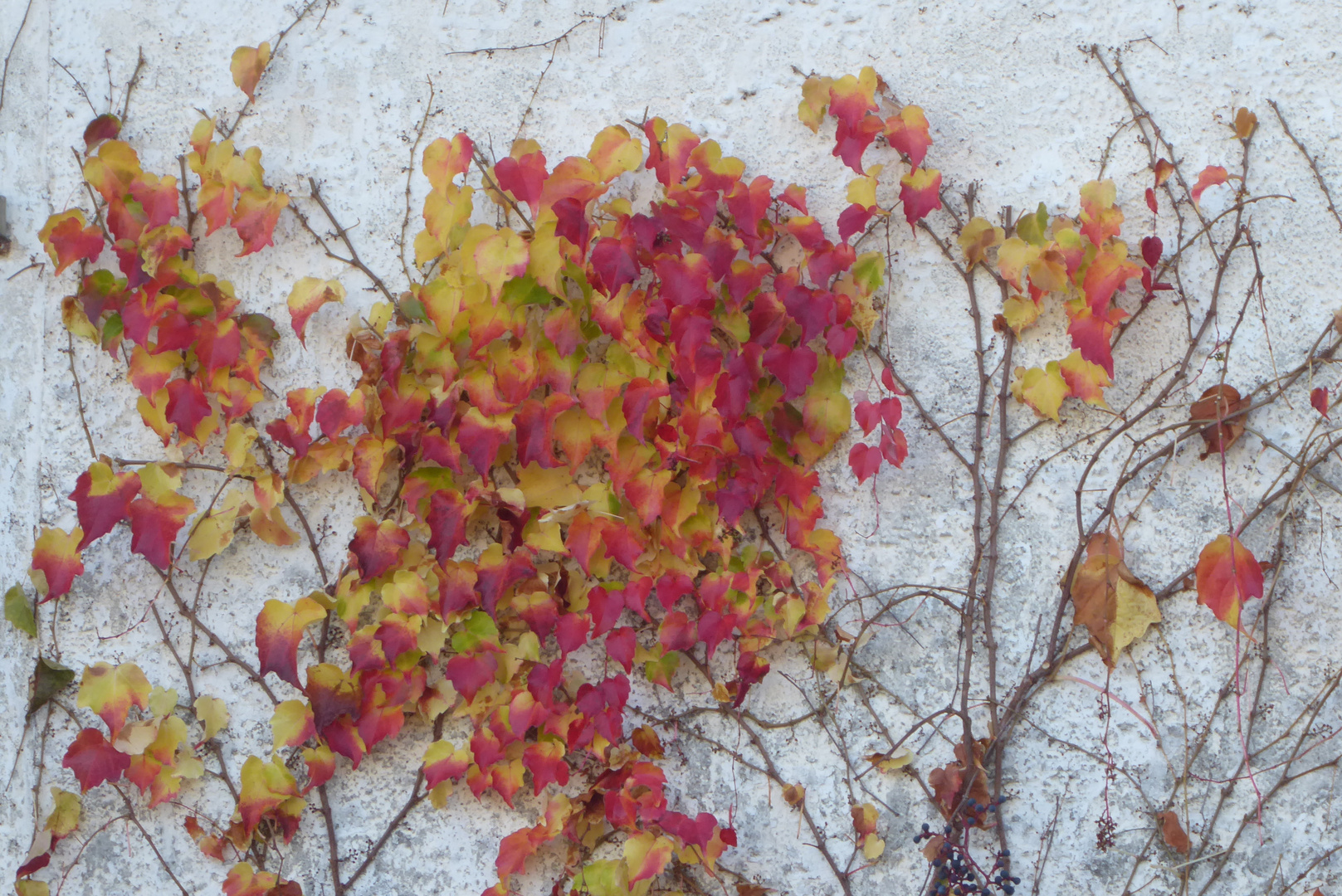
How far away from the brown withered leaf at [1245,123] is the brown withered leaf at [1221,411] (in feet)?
1.63

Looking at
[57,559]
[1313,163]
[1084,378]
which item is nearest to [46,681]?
[57,559]

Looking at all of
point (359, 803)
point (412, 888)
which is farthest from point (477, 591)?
point (412, 888)

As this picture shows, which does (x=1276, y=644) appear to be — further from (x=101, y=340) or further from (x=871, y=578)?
(x=101, y=340)

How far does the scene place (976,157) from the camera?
6.22 ft

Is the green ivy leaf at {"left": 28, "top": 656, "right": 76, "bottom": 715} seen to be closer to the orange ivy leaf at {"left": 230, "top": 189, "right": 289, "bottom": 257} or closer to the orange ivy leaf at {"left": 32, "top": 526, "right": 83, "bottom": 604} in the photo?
the orange ivy leaf at {"left": 32, "top": 526, "right": 83, "bottom": 604}

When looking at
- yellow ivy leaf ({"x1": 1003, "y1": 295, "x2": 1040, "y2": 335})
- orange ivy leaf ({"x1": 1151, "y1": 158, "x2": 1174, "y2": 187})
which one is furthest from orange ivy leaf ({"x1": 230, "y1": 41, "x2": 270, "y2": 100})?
orange ivy leaf ({"x1": 1151, "y1": 158, "x2": 1174, "y2": 187})

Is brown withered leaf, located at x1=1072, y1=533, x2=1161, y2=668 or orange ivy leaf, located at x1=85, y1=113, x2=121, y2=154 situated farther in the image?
orange ivy leaf, located at x1=85, y1=113, x2=121, y2=154

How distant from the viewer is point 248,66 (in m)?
1.93

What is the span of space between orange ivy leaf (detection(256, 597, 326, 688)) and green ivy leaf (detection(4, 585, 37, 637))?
0.52 m

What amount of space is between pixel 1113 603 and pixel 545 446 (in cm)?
114

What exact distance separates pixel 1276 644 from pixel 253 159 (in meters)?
2.28

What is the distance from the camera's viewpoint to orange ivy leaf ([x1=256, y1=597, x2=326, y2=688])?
5.89 feet

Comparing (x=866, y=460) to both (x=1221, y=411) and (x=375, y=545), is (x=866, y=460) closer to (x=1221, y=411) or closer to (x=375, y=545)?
(x=1221, y=411)

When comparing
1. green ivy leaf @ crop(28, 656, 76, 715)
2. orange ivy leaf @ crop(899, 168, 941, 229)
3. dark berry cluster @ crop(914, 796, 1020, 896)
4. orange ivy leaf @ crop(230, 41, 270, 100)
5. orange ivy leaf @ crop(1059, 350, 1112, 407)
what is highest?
orange ivy leaf @ crop(230, 41, 270, 100)
